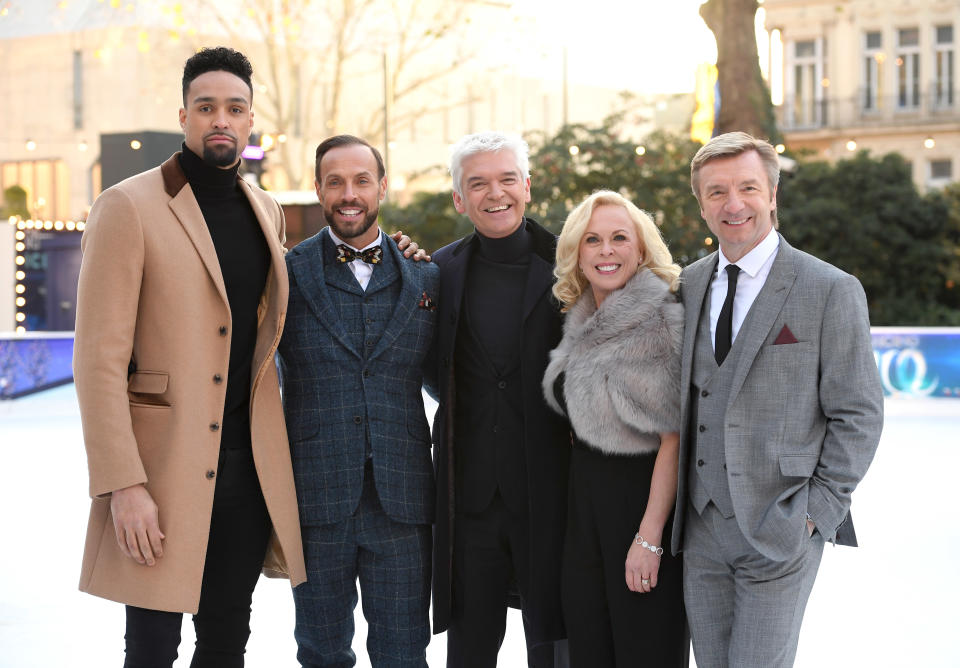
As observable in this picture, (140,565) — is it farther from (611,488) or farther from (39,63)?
(39,63)

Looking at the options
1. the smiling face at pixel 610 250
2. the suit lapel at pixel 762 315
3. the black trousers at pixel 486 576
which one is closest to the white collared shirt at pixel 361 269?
the smiling face at pixel 610 250

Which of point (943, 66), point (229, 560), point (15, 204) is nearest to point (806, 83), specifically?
point (943, 66)

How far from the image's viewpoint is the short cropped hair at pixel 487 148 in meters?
3.88

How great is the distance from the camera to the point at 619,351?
3379mm

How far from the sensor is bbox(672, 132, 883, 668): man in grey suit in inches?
118

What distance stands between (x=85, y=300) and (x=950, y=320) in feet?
56.0

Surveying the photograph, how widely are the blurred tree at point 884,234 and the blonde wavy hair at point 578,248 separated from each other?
15.0 metres

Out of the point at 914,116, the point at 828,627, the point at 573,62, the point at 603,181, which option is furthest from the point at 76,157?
the point at 828,627

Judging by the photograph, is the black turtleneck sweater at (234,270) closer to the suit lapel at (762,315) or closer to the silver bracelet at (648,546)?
the silver bracelet at (648,546)

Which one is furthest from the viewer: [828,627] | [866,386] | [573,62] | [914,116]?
[573,62]

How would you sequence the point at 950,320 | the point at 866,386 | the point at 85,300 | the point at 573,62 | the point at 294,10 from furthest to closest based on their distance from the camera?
the point at 573,62
the point at 294,10
the point at 950,320
the point at 85,300
the point at 866,386

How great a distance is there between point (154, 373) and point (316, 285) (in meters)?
0.67

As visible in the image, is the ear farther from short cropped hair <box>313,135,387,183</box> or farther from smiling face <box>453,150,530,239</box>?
short cropped hair <box>313,135,387,183</box>

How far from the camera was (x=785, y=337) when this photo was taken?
3.08 metres
